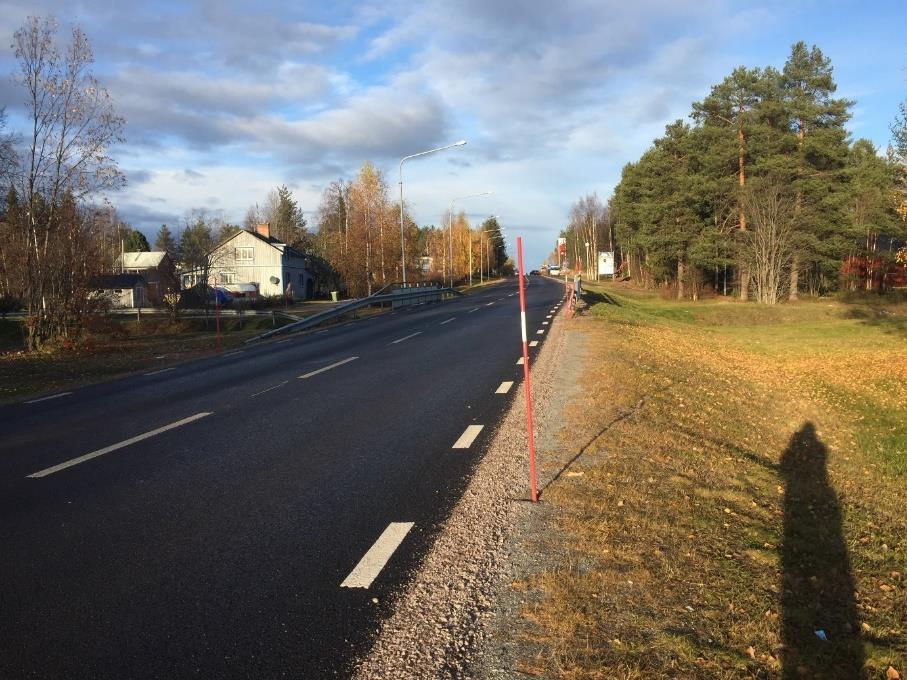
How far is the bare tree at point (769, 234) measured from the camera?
127 feet

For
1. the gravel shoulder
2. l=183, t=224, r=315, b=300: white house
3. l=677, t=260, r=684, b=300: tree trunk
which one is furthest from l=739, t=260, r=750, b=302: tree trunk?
l=183, t=224, r=315, b=300: white house

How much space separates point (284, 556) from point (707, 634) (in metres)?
2.61

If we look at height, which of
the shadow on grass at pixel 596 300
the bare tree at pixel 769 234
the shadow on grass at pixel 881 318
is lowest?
the shadow on grass at pixel 881 318

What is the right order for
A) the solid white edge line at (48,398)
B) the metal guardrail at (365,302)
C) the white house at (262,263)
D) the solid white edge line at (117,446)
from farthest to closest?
the white house at (262,263) → the metal guardrail at (365,302) → the solid white edge line at (48,398) → the solid white edge line at (117,446)

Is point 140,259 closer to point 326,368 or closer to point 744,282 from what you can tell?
point 744,282

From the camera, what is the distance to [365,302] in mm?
35469

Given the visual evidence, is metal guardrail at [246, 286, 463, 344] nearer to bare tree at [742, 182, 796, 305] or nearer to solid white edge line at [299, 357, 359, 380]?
solid white edge line at [299, 357, 359, 380]

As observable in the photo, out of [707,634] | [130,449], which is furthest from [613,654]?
[130,449]

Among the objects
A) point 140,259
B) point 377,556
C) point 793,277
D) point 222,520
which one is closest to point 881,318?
point 793,277

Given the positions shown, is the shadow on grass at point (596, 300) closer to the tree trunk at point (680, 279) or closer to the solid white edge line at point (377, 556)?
the tree trunk at point (680, 279)

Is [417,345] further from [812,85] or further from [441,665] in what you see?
[812,85]

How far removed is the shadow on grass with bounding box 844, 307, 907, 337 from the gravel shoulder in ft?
88.3

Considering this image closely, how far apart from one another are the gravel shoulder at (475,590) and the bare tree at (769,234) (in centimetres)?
3734

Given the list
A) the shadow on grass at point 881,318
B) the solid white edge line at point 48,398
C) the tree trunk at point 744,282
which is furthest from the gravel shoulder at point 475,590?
the tree trunk at point 744,282
